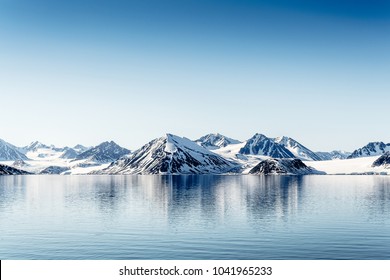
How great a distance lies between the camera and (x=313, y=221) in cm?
9181

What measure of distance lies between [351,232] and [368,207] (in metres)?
45.3

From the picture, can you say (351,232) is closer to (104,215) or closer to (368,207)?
(368,207)

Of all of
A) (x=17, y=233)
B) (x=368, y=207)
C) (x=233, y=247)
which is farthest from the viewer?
(x=368, y=207)

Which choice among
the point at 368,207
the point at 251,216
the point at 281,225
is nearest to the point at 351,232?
the point at 281,225

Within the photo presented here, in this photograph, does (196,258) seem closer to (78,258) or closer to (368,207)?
(78,258)

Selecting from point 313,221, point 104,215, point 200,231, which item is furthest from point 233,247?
point 104,215

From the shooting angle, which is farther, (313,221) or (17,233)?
(313,221)
